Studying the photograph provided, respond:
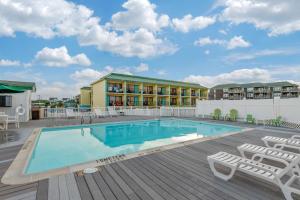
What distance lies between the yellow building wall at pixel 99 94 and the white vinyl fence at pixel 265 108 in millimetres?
15027

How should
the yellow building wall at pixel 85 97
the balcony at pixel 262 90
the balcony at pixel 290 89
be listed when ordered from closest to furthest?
the yellow building wall at pixel 85 97, the balcony at pixel 290 89, the balcony at pixel 262 90

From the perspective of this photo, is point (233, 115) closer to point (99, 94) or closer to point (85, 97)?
point (99, 94)

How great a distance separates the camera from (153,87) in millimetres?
28672

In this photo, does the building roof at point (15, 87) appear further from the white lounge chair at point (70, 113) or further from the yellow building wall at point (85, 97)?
the yellow building wall at point (85, 97)

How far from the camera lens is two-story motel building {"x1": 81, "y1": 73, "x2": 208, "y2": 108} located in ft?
77.1

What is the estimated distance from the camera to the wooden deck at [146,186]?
89.9 inches

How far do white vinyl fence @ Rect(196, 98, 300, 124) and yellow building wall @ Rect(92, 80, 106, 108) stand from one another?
49.3 ft

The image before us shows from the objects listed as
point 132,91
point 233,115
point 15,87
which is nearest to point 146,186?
point 15,87

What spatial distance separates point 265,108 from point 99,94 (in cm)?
2092

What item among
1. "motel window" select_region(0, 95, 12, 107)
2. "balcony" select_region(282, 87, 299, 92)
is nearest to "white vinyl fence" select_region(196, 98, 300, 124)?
"motel window" select_region(0, 95, 12, 107)

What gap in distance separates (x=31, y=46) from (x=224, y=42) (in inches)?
650

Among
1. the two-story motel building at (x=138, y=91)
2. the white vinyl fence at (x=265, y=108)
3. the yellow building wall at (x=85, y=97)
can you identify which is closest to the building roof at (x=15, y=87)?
the two-story motel building at (x=138, y=91)

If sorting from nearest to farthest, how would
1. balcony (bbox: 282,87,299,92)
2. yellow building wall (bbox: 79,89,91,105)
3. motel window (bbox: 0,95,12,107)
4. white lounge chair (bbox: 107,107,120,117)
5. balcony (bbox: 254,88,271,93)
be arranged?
motel window (bbox: 0,95,12,107), white lounge chair (bbox: 107,107,120,117), yellow building wall (bbox: 79,89,91,105), balcony (bbox: 282,87,299,92), balcony (bbox: 254,88,271,93)

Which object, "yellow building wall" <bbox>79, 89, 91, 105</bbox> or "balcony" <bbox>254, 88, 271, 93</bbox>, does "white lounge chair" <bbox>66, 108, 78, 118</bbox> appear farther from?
"balcony" <bbox>254, 88, 271, 93</bbox>
